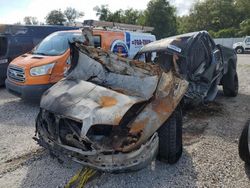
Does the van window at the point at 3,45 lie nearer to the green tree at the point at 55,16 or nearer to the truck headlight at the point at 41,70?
the truck headlight at the point at 41,70

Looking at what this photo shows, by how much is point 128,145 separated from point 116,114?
355 millimetres

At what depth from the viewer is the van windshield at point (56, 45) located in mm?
7168

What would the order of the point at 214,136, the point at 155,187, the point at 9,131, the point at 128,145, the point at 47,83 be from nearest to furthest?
the point at 128,145 < the point at 155,187 < the point at 214,136 < the point at 9,131 < the point at 47,83

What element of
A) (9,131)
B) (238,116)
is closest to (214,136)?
(238,116)

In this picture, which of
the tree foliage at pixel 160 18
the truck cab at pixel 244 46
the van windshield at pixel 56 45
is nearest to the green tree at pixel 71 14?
the tree foliage at pixel 160 18

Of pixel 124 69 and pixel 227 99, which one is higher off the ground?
pixel 124 69

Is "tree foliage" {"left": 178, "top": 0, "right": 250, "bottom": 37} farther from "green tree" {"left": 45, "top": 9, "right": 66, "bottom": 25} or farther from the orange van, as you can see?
the orange van

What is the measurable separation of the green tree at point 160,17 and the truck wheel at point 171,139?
3552cm

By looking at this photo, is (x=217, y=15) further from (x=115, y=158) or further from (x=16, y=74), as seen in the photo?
(x=115, y=158)

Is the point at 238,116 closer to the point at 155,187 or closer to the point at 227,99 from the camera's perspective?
the point at 227,99

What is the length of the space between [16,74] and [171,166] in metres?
4.74

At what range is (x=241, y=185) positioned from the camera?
11.0ft

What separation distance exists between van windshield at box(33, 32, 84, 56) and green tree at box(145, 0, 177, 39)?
3178 cm

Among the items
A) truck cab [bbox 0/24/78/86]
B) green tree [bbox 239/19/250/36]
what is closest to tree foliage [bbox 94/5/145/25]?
green tree [bbox 239/19/250/36]
